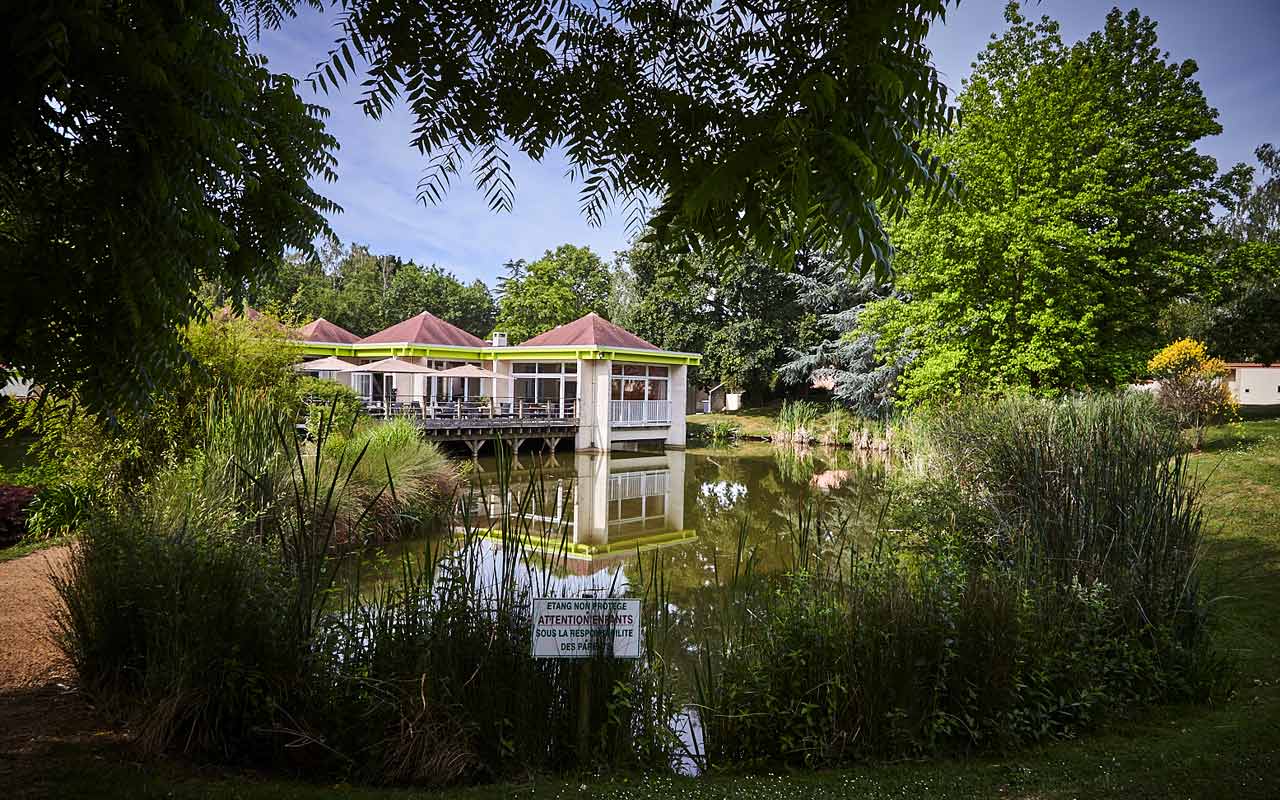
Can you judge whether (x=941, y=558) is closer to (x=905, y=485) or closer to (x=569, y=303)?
(x=905, y=485)

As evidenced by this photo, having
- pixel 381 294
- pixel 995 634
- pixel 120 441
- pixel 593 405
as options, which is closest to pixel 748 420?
pixel 593 405

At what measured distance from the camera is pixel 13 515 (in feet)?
23.3

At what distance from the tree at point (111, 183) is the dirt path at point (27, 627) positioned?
8.53 feet

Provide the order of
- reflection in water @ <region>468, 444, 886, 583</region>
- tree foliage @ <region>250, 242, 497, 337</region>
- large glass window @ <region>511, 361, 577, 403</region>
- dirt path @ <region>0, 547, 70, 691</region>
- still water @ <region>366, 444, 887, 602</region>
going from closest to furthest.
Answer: dirt path @ <region>0, 547, 70, 691</region>
still water @ <region>366, 444, 887, 602</region>
reflection in water @ <region>468, 444, 886, 583</region>
large glass window @ <region>511, 361, 577, 403</region>
tree foliage @ <region>250, 242, 497, 337</region>

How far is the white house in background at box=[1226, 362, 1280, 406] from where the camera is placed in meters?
32.8

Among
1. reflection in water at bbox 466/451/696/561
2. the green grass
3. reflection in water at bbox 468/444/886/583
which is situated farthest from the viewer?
reflection in water at bbox 466/451/696/561

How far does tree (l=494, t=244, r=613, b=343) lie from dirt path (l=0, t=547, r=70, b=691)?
3069 cm

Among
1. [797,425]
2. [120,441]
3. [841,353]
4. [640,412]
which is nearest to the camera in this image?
Answer: [120,441]

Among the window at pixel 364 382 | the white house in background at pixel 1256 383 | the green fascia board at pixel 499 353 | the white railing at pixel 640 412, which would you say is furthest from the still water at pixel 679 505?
the white house in background at pixel 1256 383

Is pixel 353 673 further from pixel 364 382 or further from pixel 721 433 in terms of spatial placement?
pixel 721 433

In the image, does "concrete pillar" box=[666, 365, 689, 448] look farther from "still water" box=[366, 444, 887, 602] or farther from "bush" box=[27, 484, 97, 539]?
"bush" box=[27, 484, 97, 539]

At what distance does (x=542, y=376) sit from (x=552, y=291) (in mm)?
13027

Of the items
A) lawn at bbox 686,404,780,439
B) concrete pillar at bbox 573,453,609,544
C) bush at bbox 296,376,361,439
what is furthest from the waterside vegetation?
lawn at bbox 686,404,780,439

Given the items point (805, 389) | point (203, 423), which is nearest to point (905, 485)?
point (203, 423)
